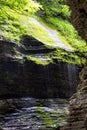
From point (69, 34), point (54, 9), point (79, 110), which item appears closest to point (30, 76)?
point (69, 34)

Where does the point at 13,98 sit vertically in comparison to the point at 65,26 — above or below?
below

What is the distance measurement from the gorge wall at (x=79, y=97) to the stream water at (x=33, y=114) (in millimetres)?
5163

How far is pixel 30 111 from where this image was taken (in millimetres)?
20125

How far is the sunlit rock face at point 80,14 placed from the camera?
11.2m

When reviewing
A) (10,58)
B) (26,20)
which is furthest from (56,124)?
(26,20)

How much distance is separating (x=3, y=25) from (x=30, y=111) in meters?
8.01

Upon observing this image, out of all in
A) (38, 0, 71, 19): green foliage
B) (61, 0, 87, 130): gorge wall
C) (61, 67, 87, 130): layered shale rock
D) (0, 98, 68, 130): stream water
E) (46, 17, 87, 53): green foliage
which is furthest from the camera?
(38, 0, 71, 19): green foliage

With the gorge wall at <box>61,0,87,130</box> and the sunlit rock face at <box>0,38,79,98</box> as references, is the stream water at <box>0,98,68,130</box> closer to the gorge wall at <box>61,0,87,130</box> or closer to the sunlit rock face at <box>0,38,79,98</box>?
the sunlit rock face at <box>0,38,79,98</box>

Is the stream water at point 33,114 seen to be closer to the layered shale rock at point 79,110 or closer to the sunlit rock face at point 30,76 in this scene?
the sunlit rock face at point 30,76

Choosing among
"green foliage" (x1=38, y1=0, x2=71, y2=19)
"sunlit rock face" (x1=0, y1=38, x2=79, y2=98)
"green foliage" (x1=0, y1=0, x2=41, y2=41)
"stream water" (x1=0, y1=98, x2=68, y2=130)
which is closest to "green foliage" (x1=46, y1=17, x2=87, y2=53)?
"green foliage" (x1=38, y1=0, x2=71, y2=19)

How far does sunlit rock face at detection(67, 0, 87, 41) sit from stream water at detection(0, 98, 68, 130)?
6.65 m

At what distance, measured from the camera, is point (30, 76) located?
23.0 metres

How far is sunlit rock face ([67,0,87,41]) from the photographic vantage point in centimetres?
1116

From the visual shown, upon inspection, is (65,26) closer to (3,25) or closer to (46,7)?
(46,7)
